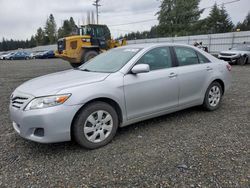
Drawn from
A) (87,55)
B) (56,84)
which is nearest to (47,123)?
(56,84)

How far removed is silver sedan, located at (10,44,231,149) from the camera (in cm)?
293

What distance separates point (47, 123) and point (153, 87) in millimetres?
1810

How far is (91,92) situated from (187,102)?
2.12m

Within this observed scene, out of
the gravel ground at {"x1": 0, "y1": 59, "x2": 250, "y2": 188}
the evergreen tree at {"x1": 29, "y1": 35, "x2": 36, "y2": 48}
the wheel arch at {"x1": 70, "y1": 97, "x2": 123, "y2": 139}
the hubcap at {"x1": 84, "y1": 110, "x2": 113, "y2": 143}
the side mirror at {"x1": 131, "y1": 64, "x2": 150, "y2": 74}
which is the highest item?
the evergreen tree at {"x1": 29, "y1": 35, "x2": 36, "y2": 48}

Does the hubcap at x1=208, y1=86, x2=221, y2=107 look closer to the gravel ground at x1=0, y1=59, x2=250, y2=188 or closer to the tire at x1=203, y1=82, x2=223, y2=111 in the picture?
the tire at x1=203, y1=82, x2=223, y2=111

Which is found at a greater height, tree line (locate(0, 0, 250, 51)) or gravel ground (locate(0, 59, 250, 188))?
tree line (locate(0, 0, 250, 51))

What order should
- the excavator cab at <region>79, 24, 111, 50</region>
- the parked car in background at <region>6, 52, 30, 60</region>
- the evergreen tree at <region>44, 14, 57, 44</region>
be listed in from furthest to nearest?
1. the evergreen tree at <region>44, 14, 57, 44</region>
2. the parked car in background at <region>6, 52, 30, 60</region>
3. the excavator cab at <region>79, 24, 111, 50</region>

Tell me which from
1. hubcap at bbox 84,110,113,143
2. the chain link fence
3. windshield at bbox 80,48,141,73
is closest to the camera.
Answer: hubcap at bbox 84,110,113,143

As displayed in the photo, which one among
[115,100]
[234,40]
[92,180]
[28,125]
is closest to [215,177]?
[92,180]

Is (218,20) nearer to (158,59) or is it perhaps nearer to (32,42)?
(158,59)

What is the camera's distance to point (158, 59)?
13.4 feet

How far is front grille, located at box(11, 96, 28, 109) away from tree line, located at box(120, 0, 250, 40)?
4760 centimetres

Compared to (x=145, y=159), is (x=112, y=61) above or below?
above

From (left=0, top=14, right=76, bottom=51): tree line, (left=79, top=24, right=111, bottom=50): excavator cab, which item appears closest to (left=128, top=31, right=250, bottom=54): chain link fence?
(left=79, top=24, right=111, bottom=50): excavator cab
